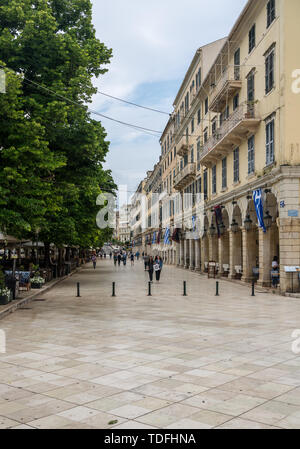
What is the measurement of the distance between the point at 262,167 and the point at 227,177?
732 centimetres

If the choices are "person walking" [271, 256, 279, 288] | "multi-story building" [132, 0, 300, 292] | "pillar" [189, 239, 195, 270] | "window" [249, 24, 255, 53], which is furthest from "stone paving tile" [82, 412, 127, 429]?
"pillar" [189, 239, 195, 270]

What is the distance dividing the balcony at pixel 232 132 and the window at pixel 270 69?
72.1 inches

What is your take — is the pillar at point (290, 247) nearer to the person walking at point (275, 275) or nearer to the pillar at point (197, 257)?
the person walking at point (275, 275)

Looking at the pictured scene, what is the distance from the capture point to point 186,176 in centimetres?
4438

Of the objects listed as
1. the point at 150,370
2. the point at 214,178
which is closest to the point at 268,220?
the point at 214,178

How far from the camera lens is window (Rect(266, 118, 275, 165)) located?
22656 mm

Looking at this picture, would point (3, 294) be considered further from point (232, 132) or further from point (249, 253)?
point (232, 132)

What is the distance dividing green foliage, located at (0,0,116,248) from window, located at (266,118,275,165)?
8.25m

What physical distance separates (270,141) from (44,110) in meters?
11.2

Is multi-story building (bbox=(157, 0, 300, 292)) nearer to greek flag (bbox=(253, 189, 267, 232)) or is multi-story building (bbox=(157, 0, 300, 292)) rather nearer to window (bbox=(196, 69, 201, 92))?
greek flag (bbox=(253, 189, 267, 232))

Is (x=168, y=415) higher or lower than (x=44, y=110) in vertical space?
lower

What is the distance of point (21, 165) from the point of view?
1527 cm
